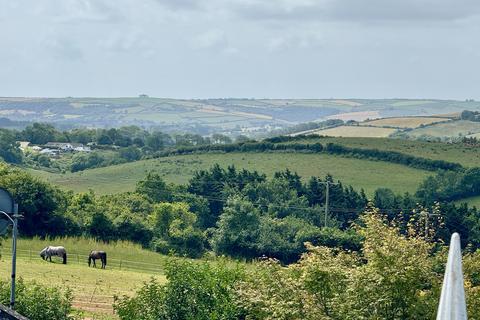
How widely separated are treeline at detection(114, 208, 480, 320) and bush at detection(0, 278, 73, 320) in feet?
13.4

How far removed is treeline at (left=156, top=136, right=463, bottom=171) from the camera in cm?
15212

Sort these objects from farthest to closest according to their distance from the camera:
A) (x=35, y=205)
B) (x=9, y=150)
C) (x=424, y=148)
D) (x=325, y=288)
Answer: (x=9, y=150), (x=424, y=148), (x=35, y=205), (x=325, y=288)

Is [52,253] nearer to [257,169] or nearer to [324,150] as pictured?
[257,169]

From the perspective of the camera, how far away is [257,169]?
506 feet

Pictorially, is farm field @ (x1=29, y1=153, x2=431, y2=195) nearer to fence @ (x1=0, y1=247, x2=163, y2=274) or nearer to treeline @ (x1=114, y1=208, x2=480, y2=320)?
fence @ (x1=0, y1=247, x2=163, y2=274)

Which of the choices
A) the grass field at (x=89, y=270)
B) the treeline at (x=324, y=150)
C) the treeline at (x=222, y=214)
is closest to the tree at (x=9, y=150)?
the treeline at (x=324, y=150)

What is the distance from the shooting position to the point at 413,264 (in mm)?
30859

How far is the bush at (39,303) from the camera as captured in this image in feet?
100

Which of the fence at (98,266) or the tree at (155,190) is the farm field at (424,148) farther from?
the fence at (98,266)

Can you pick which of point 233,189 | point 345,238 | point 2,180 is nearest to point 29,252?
point 2,180

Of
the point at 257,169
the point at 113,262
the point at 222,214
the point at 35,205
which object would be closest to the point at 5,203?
the point at 113,262

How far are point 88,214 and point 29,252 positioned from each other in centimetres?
1623

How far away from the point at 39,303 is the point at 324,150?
135 m

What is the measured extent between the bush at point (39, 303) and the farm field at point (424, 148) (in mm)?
124890
